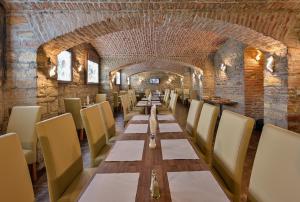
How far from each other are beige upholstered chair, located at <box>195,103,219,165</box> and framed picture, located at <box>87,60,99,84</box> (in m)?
6.20

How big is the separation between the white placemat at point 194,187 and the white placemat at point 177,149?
292 mm

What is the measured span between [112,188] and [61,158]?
678 mm

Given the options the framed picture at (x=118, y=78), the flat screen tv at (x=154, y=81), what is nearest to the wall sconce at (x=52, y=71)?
the framed picture at (x=118, y=78)

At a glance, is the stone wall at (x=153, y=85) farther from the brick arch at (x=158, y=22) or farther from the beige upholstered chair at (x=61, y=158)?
the beige upholstered chair at (x=61, y=158)

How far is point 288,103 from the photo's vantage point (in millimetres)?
4195

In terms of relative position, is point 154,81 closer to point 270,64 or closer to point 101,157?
point 270,64

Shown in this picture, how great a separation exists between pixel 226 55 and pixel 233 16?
410cm

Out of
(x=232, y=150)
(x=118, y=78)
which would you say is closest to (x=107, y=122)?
(x=232, y=150)

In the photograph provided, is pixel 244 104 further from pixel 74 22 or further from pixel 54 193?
pixel 54 193

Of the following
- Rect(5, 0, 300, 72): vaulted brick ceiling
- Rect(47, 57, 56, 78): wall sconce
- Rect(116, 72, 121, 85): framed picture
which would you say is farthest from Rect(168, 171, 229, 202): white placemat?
Rect(116, 72, 121, 85): framed picture

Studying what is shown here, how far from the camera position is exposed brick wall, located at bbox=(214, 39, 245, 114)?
668cm

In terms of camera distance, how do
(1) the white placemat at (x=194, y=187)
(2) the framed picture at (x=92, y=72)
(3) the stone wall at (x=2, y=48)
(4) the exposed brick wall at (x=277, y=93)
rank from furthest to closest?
(2) the framed picture at (x=92, y=72) < (4) the exposed brick wall at (x=277, y=93) < (3) the stone wall at (x=2, y=48) < (1) the white placemat at (x=194, y=187)

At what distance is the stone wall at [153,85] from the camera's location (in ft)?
64.1

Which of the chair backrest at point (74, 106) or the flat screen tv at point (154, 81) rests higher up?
the flat screen tv at point (154, 81)
